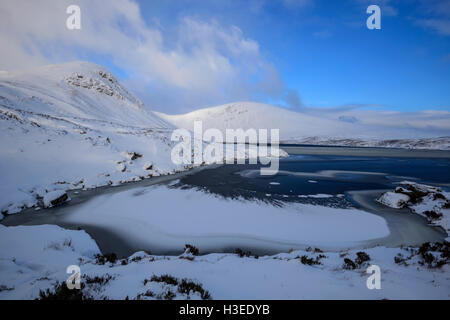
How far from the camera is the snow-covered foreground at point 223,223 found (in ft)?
28.9

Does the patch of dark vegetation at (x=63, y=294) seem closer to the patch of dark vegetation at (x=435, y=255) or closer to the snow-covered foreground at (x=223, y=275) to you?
the snow-covered foreground at (x=223, y=275)

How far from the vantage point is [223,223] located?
416 inches

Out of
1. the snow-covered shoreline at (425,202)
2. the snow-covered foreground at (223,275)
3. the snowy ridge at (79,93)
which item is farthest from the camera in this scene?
the snowy ridge at (79,93)

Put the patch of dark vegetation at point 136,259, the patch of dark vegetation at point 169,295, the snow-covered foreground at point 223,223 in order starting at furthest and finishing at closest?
the snow-covered foreground at point 223,223 → the patch of dark vegetation at point 136,259 → the patch of dark vegetation at point 169,295

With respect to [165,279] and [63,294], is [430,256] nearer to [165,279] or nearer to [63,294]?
[165,279]

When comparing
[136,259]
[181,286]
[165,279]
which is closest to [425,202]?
[181,286]

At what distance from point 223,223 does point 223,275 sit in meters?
5.29

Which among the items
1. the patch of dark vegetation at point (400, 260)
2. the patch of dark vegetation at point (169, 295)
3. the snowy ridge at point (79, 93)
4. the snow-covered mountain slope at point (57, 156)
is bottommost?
the patch of dark vegetation at point (400, 260)

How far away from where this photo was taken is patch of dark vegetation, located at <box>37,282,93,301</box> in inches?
149

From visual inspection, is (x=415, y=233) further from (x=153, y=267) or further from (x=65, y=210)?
(x=65, y=210)

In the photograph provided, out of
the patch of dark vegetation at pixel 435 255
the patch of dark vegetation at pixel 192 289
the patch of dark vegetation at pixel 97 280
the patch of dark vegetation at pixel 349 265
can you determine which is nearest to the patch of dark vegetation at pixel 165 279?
the patch of dark vegetation at pixel 192 289
